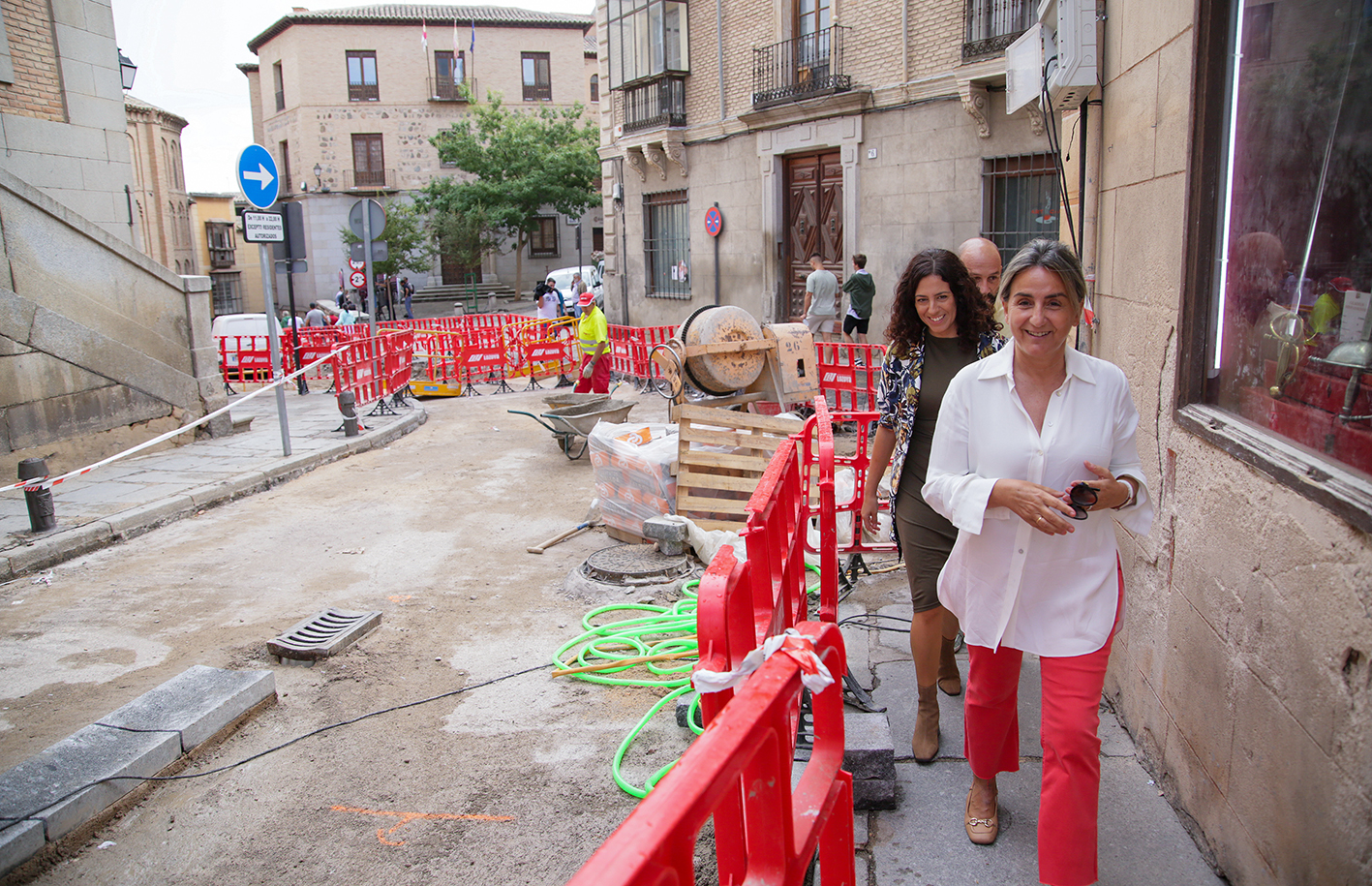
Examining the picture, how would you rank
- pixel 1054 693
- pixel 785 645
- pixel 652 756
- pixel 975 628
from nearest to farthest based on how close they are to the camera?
pixel 785 645, pixel 1054 693, pixel 975 628, pixel 652 756

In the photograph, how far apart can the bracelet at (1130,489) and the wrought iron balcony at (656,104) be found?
18352 mm

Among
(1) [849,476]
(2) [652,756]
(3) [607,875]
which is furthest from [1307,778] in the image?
(1) [849,476]

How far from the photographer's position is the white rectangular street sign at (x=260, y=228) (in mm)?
10445

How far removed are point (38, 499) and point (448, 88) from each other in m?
39.5

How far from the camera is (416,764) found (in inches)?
148

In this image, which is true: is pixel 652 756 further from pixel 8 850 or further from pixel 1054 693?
pixel 8 850

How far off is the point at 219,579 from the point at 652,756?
4.18 meters

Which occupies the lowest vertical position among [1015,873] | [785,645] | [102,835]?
[102,835]

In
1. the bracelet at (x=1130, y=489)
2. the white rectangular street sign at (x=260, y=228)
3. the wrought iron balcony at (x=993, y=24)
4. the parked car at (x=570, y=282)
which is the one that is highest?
the wrought iron balcony at (x=993, y=24)

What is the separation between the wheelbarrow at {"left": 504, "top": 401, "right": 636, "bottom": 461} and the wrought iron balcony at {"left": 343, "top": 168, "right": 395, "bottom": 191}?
1401 inches

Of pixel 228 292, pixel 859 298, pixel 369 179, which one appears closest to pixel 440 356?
pixel 859 298

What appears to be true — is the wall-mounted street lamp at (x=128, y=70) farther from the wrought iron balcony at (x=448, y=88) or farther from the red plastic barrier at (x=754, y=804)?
the wrought iron balcony at (x=448, y=88)

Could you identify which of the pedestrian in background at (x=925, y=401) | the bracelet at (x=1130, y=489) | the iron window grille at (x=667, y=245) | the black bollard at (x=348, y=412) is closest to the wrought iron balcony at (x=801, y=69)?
the iron window grille at (x=667, y=245)

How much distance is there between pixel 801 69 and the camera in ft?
53.6
